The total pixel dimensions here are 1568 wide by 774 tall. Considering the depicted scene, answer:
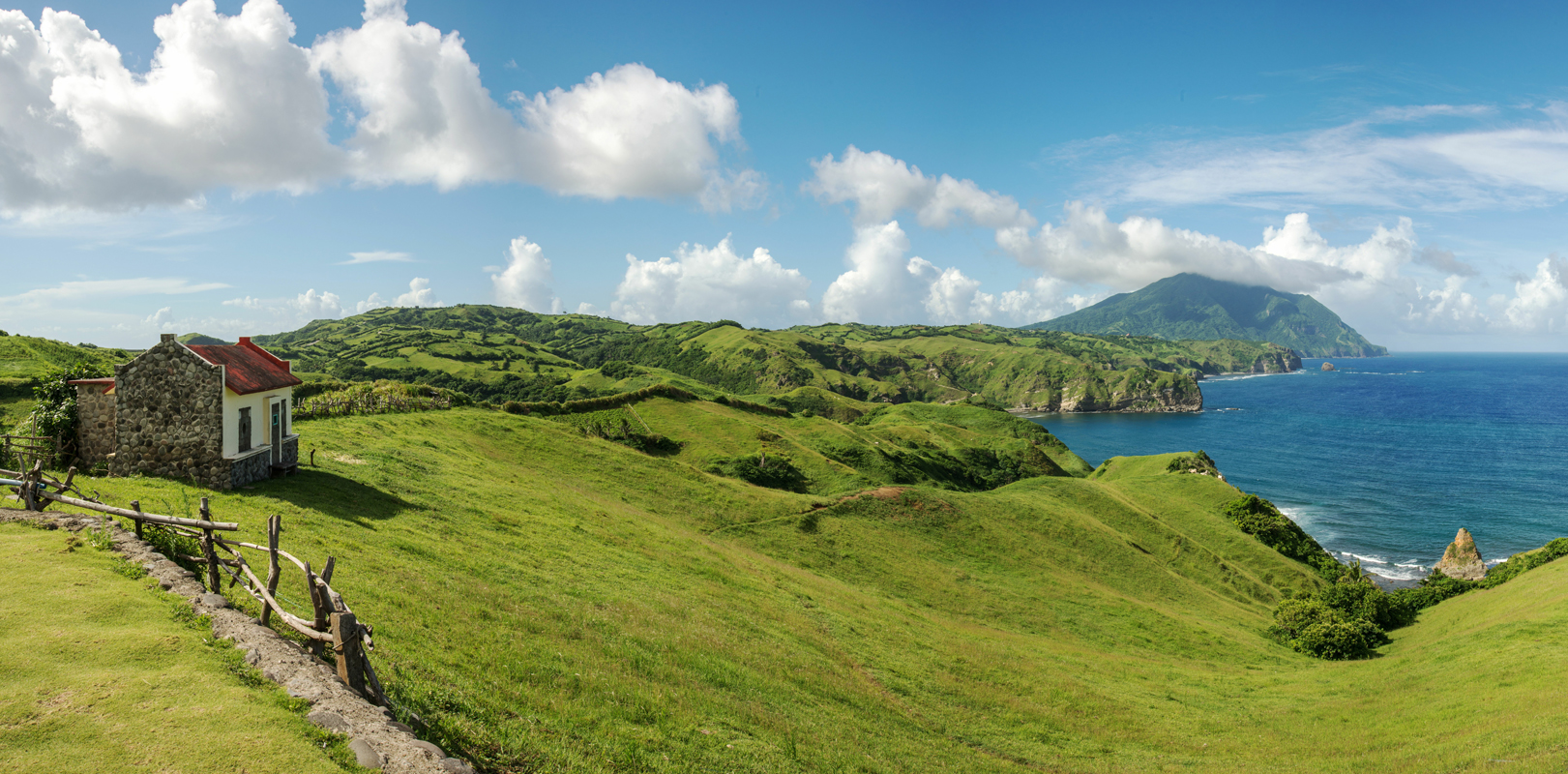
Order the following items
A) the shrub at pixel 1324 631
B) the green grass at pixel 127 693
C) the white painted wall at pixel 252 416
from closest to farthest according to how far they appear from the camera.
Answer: the green grass at pixel 127 693 → the white painted wall at pixel 252 416 → the shrub at pixel 1324 631

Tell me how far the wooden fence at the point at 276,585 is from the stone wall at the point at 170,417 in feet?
24.6

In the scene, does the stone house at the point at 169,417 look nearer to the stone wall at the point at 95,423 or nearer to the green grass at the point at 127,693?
the stone wall at the point at 95,423

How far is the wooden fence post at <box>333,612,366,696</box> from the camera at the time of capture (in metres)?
11.3

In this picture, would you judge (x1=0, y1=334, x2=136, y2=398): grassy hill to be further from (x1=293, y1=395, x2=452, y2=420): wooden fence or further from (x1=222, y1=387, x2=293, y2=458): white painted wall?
(x1=222, y1=387, x2=293, y2=458): white painted wall

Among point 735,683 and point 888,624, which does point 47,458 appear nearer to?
point 735,683

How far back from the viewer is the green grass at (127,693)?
926 cm

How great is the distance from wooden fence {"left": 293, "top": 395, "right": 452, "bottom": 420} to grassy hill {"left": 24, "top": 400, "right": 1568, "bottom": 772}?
2.14 meters

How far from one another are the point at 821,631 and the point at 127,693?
80.4 ft

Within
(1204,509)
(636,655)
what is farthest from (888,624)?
(1204,509)

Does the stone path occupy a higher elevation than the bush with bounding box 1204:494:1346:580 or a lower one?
higher

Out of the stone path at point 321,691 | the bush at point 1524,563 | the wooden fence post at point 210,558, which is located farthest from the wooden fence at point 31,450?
the bush at point 1524,563

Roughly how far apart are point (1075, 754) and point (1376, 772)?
1050 cm

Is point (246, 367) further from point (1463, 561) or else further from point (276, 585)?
point (1463, 561)

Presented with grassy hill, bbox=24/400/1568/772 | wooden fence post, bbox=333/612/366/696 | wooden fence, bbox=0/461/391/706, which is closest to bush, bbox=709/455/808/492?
grassy hill, bbox=24/400/1568/772
